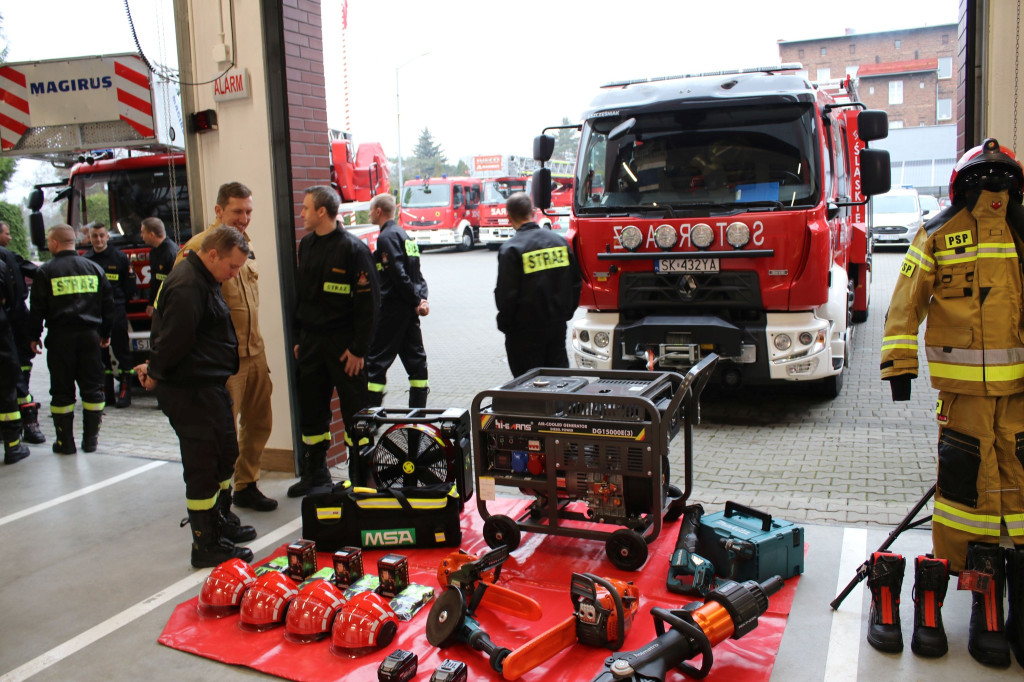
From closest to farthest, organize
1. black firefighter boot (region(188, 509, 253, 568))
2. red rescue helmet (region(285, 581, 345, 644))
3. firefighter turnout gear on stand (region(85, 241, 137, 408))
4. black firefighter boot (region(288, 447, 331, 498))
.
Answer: red rescue helmet (region(285, 581, 345, 644)) → black firefighter boot (region(188, 509, 253, 568)) → black firefighter boot (region(288, 447, 331, 498)) → firefighter turnout gear on stand (region(85, 241, 137, 408))

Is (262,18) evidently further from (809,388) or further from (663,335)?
(809,388)

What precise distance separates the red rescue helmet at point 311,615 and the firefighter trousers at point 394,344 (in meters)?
3.65

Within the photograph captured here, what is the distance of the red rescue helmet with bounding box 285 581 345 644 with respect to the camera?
153 inches

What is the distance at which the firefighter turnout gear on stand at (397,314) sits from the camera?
7.50 metres

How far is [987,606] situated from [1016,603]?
0.12 m

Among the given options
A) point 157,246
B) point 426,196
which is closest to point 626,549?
point 157,246

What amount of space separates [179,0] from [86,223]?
4888 mm

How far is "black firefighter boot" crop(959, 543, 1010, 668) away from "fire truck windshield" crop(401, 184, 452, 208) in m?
24.2

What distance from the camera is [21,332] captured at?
8086mm

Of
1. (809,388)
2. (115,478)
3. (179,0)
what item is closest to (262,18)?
(179,0)

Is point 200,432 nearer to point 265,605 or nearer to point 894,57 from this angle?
point 265,605

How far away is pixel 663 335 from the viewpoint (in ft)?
24.0

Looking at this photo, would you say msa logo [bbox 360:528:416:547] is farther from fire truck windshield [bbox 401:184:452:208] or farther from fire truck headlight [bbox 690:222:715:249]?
fire truck windshield [bbox 401:184:452:208]

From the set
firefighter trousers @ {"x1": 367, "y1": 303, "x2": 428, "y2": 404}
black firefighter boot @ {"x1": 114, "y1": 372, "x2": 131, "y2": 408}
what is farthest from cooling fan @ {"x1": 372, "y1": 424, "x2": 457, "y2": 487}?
black firefighter boot @ {"x1": 114, "y1": 372, "x2": 131, "y2": 408}
